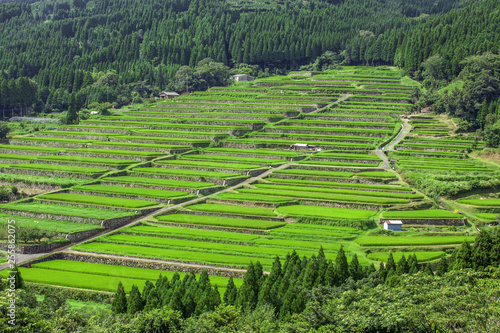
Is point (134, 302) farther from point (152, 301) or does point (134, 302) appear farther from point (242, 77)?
point (242, 77)

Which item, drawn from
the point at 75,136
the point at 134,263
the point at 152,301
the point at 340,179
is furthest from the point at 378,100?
the point at 152,301

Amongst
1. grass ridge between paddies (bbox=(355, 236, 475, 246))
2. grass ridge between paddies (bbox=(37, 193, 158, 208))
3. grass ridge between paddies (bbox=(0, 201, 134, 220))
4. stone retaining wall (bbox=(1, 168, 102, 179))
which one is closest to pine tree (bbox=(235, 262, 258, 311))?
grass ridge between paddies (bbox=(355, 236, 475, 246))

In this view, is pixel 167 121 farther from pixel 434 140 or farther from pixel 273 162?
pixel 434 140

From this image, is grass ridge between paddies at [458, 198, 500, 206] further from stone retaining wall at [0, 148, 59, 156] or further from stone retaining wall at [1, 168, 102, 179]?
stone retaining wall at [0, 148, 59, 156]

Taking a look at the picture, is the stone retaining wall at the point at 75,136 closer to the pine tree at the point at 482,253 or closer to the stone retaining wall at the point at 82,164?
the stone retaining wall at the point at 82,164

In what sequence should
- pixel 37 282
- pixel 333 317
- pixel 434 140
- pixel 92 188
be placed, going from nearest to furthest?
pixel 333 317
pixel 37 282
pixel 92 188
pixel 434 140

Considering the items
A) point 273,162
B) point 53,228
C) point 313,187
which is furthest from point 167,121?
point 53,228

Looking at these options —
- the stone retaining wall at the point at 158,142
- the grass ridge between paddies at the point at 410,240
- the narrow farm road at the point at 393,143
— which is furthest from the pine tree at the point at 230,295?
the stone retaining wall at the point at 158,142
